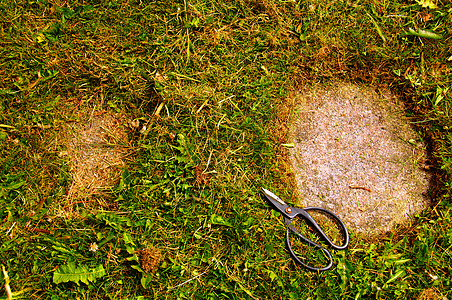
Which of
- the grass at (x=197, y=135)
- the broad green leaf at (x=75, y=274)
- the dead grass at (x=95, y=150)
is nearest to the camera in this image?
the broad green leaf at (x=75, y=274)

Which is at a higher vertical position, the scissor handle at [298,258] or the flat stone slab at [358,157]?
the flat stone slab at [358,157]

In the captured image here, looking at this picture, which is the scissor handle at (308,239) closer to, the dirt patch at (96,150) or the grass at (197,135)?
the grass at (197,135)

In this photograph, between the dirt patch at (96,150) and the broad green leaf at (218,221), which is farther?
the dirt patch at (96,150)

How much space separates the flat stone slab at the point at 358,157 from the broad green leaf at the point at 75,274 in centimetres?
194

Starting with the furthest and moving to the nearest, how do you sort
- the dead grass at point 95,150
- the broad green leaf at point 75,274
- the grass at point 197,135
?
the dead grass at point 95,150 → the grass at point 197,135 → the broad green leaf at point 75,274

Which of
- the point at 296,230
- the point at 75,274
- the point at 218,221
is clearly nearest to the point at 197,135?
the point at 218,221

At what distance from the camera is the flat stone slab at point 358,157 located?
9.41ft

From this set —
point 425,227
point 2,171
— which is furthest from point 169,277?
point 425,227

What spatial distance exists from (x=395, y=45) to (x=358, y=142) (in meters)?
1.08

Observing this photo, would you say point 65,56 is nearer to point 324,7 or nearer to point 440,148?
point 324,7

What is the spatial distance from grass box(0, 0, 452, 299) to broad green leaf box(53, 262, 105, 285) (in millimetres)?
12

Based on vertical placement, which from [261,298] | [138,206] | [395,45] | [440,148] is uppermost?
[395,45]

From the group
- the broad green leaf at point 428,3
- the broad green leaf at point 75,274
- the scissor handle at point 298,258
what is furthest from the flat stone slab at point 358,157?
the broad green leaf at point 75,274

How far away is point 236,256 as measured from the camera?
8.76 feet
